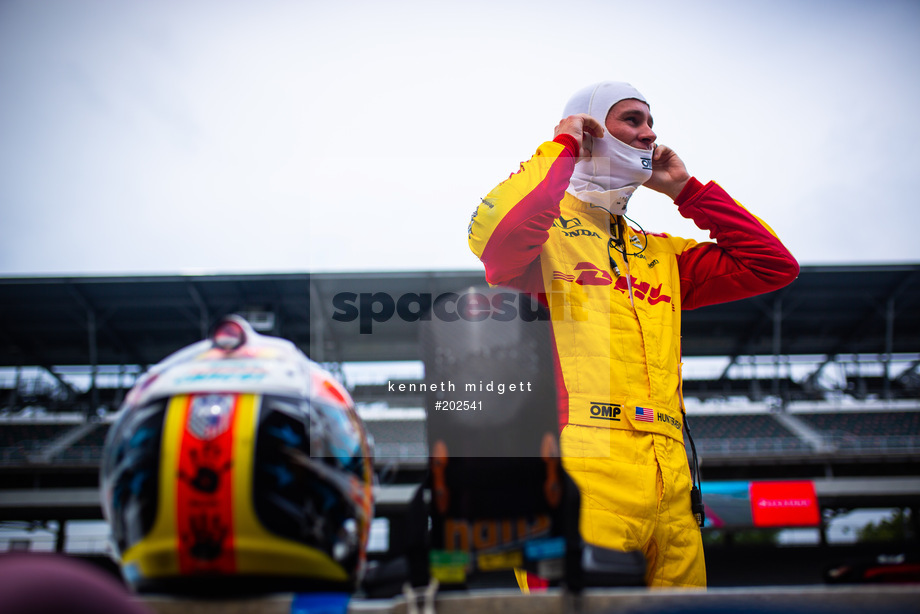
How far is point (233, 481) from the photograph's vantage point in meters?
1.11

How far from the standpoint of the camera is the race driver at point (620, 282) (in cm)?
151

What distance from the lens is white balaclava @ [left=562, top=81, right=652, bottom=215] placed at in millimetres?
1851

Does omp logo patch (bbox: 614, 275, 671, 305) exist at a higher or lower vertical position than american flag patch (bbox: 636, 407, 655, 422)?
higher

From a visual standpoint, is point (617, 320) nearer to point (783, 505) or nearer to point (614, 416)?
point (614, 416)

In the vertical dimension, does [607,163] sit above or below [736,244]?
above

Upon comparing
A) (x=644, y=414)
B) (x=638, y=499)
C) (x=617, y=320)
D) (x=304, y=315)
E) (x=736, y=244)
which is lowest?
(x=304, y=315)

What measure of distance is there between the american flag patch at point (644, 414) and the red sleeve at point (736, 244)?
0.63 metres

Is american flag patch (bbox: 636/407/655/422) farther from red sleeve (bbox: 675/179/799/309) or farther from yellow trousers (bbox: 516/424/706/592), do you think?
red sleeve (bbox: 675/179/799/309)

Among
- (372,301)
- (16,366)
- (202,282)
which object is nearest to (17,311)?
(16,366)

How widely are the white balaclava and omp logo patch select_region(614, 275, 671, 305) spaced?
0.27 meters

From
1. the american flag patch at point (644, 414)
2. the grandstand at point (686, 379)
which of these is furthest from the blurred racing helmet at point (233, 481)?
the grandstand at point (686, 379)

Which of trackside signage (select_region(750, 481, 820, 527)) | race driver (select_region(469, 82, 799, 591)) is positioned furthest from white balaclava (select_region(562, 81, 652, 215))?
trackside signage (select_region(750, 481, 820, 527))

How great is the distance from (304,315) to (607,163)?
14.4 meters

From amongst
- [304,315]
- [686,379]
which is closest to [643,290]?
[304,315]
